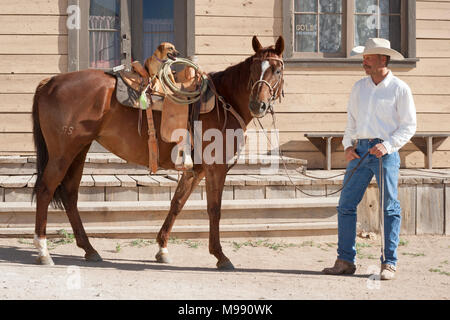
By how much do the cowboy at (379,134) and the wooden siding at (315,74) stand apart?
2.74m

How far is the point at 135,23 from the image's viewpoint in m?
7.16

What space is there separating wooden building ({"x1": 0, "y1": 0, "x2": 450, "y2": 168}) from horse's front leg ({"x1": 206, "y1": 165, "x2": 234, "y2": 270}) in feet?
9.01

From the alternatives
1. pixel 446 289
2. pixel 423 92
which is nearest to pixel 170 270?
pixel 446 289

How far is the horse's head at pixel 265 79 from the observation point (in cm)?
409

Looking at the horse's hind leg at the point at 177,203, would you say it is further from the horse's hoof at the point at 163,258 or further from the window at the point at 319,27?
the window at the point at 319,27

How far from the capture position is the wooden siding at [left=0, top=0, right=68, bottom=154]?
6766 mm

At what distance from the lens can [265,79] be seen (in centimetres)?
412

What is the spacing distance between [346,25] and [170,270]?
14.4ft

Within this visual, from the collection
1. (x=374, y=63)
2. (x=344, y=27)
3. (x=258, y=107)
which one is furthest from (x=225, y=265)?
(x=344, y=27)

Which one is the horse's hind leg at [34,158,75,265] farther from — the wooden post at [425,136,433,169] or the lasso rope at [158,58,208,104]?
the wooden post at [425,136,433,169]

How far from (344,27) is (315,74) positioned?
2.54ft

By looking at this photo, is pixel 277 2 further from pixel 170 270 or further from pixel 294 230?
pixel 170 270

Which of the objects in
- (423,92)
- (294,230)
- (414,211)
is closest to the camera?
(294,230)

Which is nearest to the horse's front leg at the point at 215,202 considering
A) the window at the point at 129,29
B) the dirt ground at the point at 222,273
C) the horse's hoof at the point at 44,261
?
the dirt ground at the point at 222,273
